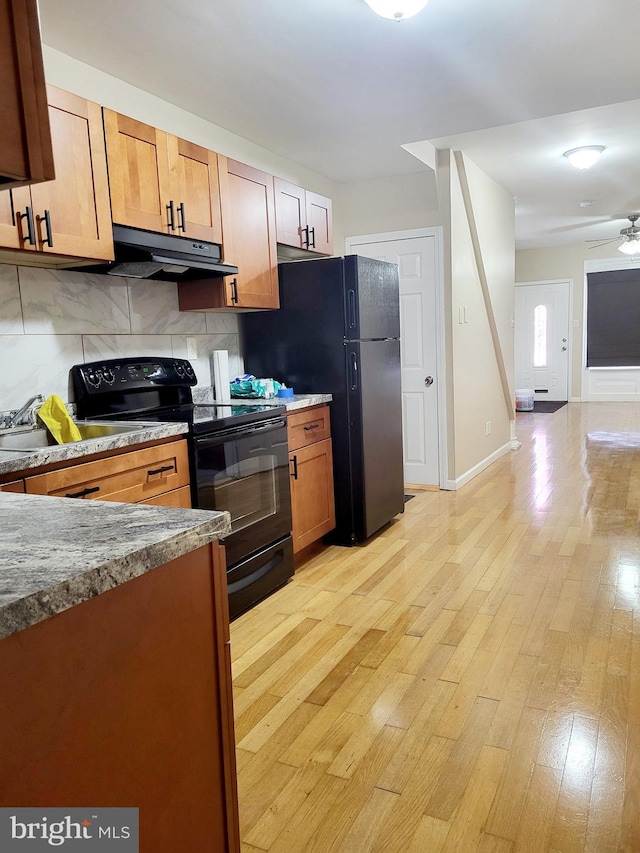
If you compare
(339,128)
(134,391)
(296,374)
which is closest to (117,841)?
(134,391)

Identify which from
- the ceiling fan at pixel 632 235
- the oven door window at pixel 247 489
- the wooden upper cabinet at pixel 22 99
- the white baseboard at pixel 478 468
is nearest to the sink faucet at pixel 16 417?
the oven door window at pixel 247 489

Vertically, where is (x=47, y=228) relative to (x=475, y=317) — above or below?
above

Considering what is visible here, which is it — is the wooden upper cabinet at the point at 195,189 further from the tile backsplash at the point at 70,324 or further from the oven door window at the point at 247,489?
the oven door window at the point at 247,489

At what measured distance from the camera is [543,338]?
10.3m

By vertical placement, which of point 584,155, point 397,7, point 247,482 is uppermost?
point 584,155

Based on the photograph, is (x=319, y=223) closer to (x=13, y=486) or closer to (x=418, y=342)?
(x=418, y=342)

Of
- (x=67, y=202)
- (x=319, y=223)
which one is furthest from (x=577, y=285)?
(x=67, y=202)

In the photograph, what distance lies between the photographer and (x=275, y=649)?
96.7 inches

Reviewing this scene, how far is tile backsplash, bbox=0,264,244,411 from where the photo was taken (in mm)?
2447

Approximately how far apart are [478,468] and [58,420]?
3.85 meters

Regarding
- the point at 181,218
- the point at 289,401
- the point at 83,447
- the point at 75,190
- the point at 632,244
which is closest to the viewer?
the point at 83,447

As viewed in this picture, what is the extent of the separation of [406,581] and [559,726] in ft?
4.10

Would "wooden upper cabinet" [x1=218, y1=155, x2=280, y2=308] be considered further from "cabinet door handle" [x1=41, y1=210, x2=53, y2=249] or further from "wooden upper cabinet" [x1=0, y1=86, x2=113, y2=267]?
"cabinet door handle" [x1=41, y1=210, x2=53, y2=249]

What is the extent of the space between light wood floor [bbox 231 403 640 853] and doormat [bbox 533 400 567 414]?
576 cm
